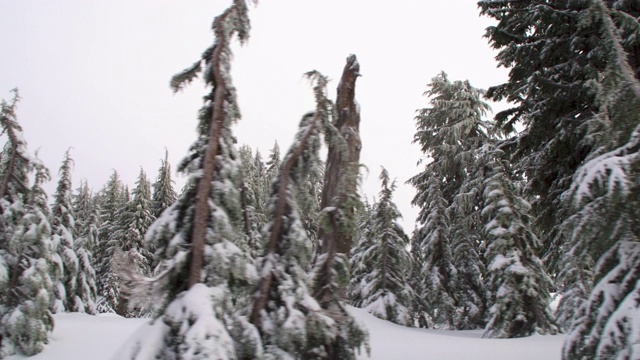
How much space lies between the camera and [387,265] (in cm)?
1742

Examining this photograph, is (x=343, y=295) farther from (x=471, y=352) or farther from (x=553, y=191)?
(x=553, y=191)

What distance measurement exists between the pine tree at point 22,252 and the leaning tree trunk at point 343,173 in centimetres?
762

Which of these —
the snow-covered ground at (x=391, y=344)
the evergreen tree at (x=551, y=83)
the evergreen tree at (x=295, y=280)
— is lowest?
the snow-covered ground at (x=391, y=344)

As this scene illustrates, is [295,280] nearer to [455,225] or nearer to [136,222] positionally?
[455,225]

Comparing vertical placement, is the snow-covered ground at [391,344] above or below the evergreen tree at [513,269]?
below

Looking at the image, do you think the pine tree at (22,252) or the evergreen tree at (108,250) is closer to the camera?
the pine tree at (22,252)

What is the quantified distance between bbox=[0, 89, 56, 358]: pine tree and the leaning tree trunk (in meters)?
7.62

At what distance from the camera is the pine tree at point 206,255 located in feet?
13.9

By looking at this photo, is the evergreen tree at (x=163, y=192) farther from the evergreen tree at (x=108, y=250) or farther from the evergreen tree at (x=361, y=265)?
the evergreen tree at (x=361, y=265)

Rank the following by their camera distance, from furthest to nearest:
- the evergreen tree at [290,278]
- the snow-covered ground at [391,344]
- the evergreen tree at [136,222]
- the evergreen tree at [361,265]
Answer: the evergreen tree at [136,222] < the evergreen tree at [361,265] < the snow-covered ground at [391,344] < the evergreen tree at [290,278]

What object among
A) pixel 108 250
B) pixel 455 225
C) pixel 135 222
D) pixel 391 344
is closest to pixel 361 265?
pixel 455 225

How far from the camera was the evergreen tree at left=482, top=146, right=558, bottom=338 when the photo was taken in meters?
13.5

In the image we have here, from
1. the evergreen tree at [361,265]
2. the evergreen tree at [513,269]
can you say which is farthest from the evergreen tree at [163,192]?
the evergreen tree at [513,269]

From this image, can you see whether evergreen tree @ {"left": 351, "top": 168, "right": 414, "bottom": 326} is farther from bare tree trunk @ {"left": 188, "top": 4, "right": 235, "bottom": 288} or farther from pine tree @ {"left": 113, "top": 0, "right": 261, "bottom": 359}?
bare tree trunk @ {"left": 188, "top": 4, "right": 235, "bottom": 288}
